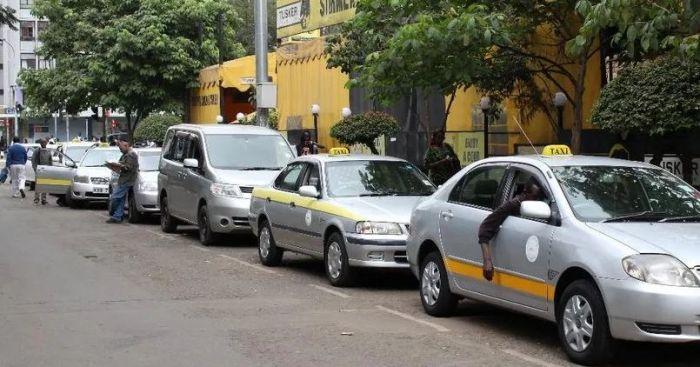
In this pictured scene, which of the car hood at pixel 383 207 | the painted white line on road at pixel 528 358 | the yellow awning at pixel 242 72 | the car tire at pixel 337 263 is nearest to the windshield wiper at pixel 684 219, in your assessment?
the painted white line on road at pixel 528 358

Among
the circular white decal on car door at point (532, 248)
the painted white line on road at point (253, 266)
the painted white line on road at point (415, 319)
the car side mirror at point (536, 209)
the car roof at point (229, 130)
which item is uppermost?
the car roof at point (229, 130)

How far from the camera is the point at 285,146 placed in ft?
56.0

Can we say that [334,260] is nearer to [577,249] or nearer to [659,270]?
[577,249]

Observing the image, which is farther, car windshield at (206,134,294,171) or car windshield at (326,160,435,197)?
car windshield at (206,134,294,171)

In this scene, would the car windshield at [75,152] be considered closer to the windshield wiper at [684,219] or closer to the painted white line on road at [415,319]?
the painted white line on road at [415,319]

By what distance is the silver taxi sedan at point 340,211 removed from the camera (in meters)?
11.0

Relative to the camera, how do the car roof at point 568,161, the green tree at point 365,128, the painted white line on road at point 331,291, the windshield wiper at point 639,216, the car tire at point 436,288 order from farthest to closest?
1. the green tree at point 365,128
2. the painted white line on road at point 331,291
3. the car tire at point 436,288
4. the car roof at point 568,161
5. the windshield wiper at point 639,216

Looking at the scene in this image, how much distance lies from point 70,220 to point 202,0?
17.5 m

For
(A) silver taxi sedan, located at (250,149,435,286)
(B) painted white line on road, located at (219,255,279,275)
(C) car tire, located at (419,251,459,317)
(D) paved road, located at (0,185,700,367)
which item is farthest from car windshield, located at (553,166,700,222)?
(B) painted white line on road, located at (219,255,279,275)

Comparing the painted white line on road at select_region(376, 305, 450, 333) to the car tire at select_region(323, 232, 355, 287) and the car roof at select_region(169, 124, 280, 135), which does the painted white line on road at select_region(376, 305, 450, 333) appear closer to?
the car tire at select_region(323, 232, 355, 287)

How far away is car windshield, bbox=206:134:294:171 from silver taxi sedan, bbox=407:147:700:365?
7.05 metres

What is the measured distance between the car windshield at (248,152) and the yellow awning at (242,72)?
13.4 metres

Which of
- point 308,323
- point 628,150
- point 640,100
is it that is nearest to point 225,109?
point 628,150

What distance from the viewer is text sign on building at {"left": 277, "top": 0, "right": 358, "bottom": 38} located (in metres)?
24.5
